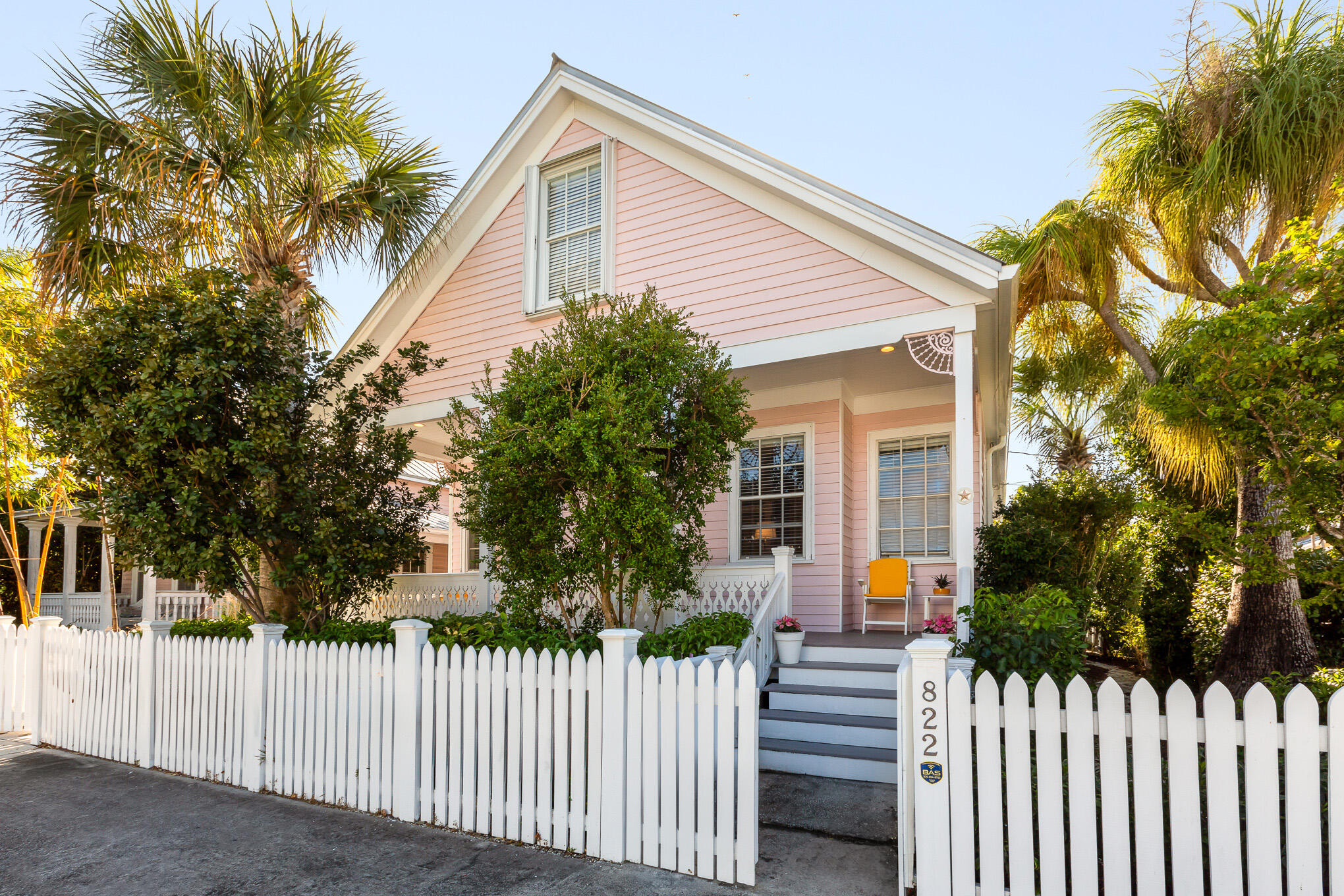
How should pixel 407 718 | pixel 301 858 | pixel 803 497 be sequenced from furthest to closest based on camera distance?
pixel 803 497, pixel 407 718, pixel 301 858

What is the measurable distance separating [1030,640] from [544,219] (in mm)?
7712

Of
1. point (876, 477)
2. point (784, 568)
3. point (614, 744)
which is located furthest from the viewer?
point (876, 477)

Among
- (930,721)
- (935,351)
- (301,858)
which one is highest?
(935,351)

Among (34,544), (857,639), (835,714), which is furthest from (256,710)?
(34,544)

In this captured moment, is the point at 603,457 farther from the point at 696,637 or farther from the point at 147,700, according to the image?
the point at 147,700

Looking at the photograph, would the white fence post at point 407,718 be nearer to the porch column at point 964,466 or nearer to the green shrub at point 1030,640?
the green shrub at point 1030,640

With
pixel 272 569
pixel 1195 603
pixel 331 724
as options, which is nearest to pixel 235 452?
pixel 272 569

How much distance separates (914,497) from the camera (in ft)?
33.1

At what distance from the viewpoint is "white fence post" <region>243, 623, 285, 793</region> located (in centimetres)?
603

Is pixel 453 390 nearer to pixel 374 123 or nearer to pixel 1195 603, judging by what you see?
pixel 374 123

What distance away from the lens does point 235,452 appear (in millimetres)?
6855

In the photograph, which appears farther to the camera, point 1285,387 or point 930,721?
point 1285,387

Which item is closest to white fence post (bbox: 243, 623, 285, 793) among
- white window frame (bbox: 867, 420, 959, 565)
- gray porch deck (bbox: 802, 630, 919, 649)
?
gray porch deck (bbox: 802, 630, 919, 649)

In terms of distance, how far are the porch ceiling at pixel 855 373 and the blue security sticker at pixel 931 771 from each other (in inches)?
204
